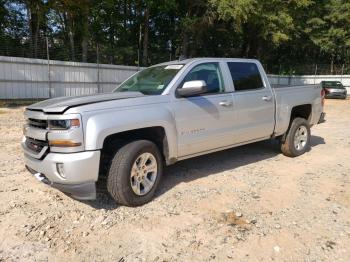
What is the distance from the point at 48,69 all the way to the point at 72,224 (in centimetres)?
1494

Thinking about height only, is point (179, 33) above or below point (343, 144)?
above

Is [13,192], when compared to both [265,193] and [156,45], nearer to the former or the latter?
[265,193]

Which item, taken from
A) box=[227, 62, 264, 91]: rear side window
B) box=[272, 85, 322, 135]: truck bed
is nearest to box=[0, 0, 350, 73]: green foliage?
box=[227, 62, 264, 91]: rear side window

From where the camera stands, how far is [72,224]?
3912 millimetres

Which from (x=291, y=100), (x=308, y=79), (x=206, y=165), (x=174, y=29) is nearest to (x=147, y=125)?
(x=206, y=165)

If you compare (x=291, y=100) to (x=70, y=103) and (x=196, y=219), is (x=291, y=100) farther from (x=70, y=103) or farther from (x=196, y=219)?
→ (x=70, y=103)

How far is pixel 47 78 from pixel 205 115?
46.8ft

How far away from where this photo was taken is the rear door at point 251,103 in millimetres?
5645

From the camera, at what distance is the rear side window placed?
575cm

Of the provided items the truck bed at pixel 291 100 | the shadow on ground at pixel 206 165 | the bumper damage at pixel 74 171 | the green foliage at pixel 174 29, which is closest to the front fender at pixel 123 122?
the bumper damage at pixel 74 171

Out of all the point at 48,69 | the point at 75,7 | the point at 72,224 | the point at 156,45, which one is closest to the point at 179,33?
the point at 156,45

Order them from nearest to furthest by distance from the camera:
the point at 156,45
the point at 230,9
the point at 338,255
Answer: the point at 338,255 < the point at 230,9 < the point at 156,45

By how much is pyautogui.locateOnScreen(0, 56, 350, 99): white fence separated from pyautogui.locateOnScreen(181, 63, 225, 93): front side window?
13426mm

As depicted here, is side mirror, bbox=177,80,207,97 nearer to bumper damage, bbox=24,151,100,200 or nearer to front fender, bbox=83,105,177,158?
front fender, bbox=83,105,177,158
